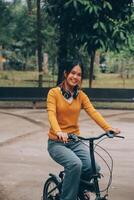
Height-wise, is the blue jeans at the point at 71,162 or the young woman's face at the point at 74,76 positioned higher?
the young woman's face at the point at 74,76

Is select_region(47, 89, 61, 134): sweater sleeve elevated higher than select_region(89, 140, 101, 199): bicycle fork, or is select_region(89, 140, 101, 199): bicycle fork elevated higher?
select_region(47, 89, 61, 134): sweater sleeve

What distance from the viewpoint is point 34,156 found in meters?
10.3

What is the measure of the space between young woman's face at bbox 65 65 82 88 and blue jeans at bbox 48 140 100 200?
606mm

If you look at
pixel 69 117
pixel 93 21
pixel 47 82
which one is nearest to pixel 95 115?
pixel 69 117

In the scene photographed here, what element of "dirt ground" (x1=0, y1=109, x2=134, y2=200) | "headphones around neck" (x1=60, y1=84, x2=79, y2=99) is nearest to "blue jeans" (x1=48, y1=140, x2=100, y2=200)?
"headphones around neck" (x1=60, y1=84, x2=79, y2=99)

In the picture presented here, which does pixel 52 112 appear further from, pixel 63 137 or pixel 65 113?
pixel 63 137

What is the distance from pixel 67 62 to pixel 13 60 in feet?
147

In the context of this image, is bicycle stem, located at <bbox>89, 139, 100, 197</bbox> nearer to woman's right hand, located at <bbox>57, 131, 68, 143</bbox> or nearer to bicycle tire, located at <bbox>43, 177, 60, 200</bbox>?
woman's right hand, located at <bbox>57, 131, 68, 143</bbox>

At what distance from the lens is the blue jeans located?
5.20 meters

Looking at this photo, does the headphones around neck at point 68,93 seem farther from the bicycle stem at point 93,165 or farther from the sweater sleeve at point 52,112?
the bicycle stem at point 93,165

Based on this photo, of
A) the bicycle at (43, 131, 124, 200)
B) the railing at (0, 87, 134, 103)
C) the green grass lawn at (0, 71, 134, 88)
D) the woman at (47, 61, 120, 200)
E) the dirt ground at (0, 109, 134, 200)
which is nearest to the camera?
the bicycle at (43, 131, 124, 200)

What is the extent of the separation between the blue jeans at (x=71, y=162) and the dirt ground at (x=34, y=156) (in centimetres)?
185

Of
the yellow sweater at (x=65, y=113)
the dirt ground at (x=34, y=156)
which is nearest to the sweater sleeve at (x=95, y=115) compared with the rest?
the yellow sweater at (x=65, y=113)

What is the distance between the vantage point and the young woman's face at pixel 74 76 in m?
5.44
